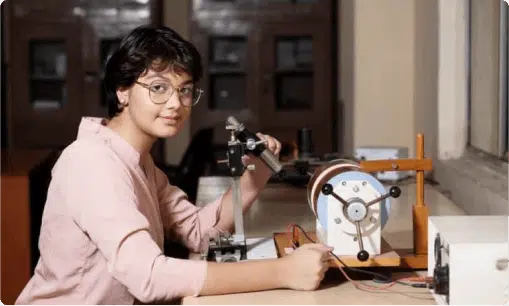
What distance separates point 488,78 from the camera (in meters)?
2.42

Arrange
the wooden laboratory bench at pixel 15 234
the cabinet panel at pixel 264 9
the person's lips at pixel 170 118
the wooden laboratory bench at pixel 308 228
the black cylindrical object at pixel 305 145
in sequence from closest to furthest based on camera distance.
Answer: the wooden laboratory bench at pixel 308 228
the person's lips at pixel 170 118
the wooden laboratory bench at pixel 15 234
the black cylindrical object at pixel 305 145
the cabinet panel at pixel 264 9

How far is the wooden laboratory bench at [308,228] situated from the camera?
1.37 meters

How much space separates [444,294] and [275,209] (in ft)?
3.74

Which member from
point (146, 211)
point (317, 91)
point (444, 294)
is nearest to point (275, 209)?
point (146, 211)

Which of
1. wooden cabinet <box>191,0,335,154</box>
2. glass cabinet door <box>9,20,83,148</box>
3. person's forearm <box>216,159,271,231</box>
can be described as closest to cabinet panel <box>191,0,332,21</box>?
wooden cabinet <box>191,0,335,154</box>

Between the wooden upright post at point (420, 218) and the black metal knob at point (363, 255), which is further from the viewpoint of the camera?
the wooden upright post at point (420, 218)

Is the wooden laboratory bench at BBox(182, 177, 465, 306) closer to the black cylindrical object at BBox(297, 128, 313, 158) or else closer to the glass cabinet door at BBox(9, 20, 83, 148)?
the black cylindrical object at BBox(297, 128, 313, 158)

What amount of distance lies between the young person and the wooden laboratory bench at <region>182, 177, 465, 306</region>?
0.03m

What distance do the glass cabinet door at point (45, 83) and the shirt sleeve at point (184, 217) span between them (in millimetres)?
2676

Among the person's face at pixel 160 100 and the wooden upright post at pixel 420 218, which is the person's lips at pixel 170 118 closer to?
the person's face at pixel 160 100

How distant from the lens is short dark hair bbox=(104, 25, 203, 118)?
1.62 metres

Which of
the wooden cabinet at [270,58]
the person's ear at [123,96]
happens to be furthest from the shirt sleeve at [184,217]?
the wooden cabinet at [270,58]

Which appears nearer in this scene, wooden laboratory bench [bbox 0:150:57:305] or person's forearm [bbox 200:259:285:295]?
person's forearm [bbox 200:259:285:295]

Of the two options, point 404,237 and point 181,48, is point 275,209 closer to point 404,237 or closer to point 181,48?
point 404,237
